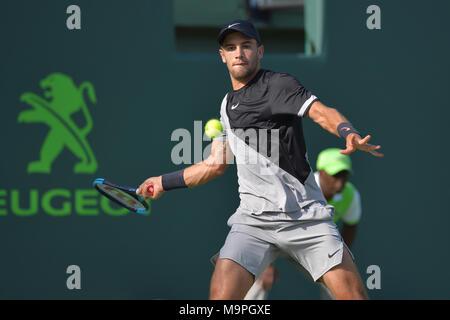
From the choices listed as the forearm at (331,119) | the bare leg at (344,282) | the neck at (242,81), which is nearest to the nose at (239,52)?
the neck at (242,81)

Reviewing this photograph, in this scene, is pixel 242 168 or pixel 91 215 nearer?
pixel 242 168

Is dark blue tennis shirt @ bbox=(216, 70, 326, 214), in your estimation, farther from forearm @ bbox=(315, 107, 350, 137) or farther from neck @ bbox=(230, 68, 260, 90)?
forearm @ bbox=(315, 107, 350, 137)

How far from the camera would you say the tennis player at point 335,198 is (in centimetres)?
489

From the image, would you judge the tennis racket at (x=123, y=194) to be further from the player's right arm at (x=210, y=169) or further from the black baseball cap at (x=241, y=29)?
the black baseball cap at (x=241, y=29)

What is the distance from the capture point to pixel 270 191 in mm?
3529

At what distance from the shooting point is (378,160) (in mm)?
5586

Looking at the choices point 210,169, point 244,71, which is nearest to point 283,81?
point 244,71

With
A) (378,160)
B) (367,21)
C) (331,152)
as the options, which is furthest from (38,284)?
(367,21)

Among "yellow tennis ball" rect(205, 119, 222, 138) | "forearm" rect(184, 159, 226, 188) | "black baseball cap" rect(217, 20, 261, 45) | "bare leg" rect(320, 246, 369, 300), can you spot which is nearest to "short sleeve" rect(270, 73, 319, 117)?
"black baseball cap" rect(217, 20, 261, 45)

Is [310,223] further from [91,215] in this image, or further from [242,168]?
[91,215]

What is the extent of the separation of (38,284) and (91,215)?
2.29ft

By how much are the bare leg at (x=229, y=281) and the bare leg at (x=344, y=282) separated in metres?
0.40

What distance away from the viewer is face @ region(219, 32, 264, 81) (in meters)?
3.59

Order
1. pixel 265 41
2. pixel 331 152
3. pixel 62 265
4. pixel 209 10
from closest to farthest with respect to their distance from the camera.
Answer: pixel 331 152, pixel 62 265, pixel 209 10, pixel 265 41
